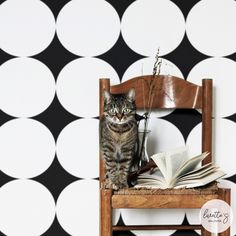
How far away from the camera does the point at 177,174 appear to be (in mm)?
1009

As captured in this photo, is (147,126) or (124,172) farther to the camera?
(147,126)

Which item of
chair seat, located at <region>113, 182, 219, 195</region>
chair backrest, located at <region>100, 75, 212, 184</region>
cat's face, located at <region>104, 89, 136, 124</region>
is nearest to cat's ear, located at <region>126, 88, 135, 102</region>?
cat's face, located at <region>104, 89, 136, 124</region>

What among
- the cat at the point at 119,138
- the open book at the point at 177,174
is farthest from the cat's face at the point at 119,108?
the open book at the point at 177,174

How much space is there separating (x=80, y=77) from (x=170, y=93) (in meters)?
0.28

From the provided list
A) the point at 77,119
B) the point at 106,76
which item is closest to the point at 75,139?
the point at 77,119

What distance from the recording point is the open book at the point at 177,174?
1000 millimetres

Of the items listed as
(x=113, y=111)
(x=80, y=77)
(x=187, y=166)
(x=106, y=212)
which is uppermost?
(x=80, y=77)

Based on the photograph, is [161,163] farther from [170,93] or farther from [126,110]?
[170,93]

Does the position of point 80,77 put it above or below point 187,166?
above

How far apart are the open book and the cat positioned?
6 centimetres

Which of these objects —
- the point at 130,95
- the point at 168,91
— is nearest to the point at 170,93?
A: the point at 168,91

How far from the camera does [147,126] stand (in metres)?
1.26

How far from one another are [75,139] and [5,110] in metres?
0.23

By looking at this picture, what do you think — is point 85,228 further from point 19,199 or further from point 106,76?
point 106,76
